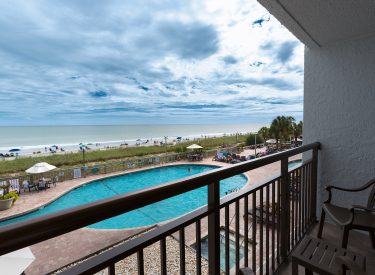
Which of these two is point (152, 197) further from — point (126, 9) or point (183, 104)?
point (183, 104)

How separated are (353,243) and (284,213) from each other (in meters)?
1.18

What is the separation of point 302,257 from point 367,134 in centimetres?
196

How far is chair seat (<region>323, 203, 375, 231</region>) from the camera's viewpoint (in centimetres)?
197

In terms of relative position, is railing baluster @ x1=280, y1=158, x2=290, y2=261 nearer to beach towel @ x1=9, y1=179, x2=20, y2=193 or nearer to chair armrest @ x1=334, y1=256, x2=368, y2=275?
chair armrest @ x1=334, y1=256, x2=368, y2=275

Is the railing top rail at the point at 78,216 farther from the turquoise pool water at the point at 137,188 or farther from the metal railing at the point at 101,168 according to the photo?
the metal railing at the point at 101,168

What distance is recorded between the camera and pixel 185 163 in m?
18.2

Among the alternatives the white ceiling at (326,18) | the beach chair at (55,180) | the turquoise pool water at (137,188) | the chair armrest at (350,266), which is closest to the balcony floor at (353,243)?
the chair armrest at (350,266)

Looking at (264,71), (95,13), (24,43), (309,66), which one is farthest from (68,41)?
(309,66)

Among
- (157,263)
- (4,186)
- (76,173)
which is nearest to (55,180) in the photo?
(76,173)

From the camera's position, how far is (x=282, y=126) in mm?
21891

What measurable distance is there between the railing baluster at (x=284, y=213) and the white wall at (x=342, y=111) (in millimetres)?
1308

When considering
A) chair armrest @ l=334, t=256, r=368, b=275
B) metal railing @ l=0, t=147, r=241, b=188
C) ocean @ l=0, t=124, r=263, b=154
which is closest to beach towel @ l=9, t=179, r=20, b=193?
metal railing @ l=0, t=147, r=241, b=188

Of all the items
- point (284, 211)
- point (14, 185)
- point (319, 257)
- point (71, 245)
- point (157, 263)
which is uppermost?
point (284, 211)

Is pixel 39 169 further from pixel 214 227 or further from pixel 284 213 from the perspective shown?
pixel 214 227
